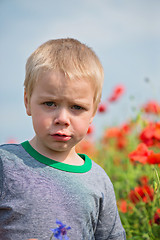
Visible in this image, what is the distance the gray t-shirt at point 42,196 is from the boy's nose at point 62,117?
19 cm

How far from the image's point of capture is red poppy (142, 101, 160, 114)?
3655mm

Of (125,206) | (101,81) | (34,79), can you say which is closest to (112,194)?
(101,81)

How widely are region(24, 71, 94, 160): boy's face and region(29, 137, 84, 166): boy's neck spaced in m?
0.03

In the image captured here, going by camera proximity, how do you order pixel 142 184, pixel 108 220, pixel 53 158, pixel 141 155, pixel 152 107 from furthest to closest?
pixel 152 107, pixel 142 184, pixel 141 155, pixel 108 220, pixel 53 158

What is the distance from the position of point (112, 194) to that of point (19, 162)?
0.49 metres

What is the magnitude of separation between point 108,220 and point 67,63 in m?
0.75

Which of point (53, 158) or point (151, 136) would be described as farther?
point (151, 136)

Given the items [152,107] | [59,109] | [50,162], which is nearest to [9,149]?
[50,162]

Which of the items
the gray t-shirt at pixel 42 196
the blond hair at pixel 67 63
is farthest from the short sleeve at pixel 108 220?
the blond hair at pixel 67 63

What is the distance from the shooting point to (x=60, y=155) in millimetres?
1525

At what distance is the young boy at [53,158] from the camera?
54.9 inches

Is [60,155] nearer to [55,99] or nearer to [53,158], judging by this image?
[53,158]

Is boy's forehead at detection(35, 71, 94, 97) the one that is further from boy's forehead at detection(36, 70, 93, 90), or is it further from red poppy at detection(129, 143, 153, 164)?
red poppy at detection(129, 143, 153, 164)

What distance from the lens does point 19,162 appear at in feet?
4.77
